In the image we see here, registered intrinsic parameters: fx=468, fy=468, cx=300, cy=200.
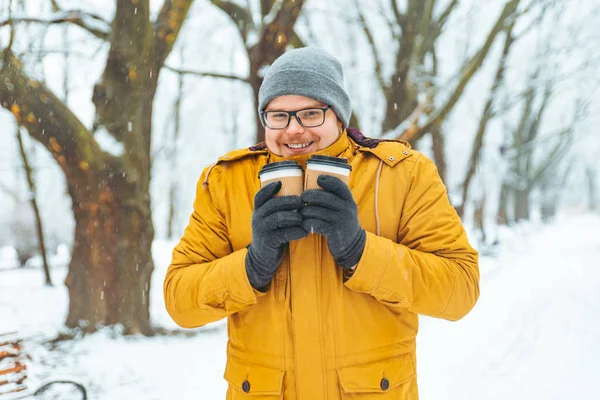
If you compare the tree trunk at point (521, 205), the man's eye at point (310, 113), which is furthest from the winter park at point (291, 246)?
the tree trunk at point (521, 205)

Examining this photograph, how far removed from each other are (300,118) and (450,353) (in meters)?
4.74

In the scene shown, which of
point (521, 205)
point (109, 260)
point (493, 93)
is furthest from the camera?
point (521, 205)

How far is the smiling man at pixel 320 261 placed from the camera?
4.83 ft

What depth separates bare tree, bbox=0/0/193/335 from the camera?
18.1 feet

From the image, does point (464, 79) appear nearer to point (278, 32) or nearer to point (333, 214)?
point (278, 32)

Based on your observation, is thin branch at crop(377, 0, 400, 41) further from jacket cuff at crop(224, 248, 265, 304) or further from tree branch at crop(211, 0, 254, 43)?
jacket cuff at crop(224, 248, 265, 304)

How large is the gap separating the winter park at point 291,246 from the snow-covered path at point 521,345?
1.4 inches

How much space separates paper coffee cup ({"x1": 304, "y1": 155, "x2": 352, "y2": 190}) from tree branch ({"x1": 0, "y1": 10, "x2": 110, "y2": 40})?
214 inches

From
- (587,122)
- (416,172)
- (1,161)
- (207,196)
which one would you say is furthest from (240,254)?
(587,122)

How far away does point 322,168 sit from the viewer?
1.44m

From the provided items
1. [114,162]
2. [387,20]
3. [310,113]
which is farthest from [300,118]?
[387,20]

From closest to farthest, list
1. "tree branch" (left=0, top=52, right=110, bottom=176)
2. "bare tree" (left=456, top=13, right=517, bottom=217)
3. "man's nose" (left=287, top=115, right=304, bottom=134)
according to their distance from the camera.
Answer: "man's nose" (left=287, top=115, right=304, bottom=134), "tree branch" (left=0, top=52, right=110, bottom=176), "bare tree" (left=456, top=13, right=517, bottom=217)

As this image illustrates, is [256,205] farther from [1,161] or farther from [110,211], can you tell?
[1,161]

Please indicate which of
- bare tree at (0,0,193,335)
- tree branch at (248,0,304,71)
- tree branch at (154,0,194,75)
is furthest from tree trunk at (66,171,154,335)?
tree branch at (248,0,304,71)
